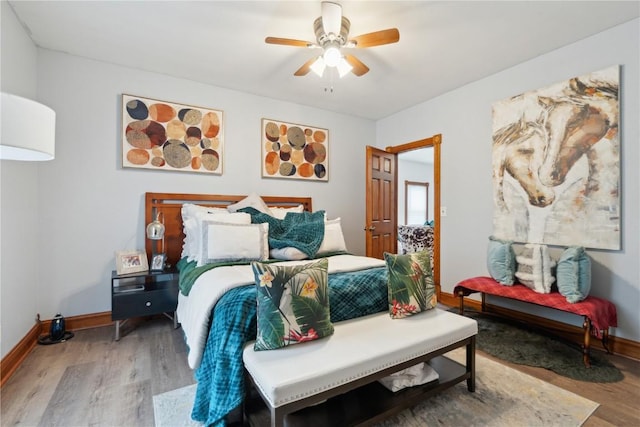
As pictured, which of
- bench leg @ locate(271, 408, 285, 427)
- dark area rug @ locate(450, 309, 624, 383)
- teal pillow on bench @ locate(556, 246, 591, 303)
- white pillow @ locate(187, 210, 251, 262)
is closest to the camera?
bench leg @ locate(271, 408, 285, 427)

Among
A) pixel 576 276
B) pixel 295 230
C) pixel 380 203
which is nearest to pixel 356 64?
pixel 295 230

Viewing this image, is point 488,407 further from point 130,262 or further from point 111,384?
point 130,262

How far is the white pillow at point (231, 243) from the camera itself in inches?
100.0

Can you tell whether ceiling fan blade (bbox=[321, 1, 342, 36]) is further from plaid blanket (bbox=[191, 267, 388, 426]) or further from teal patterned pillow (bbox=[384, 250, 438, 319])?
plaid blanket (bbox=[191, 267, 388, 426])

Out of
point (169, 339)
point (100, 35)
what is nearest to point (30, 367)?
point (169, 339)

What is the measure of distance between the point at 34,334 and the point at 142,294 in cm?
96

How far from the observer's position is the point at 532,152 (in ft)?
9.65

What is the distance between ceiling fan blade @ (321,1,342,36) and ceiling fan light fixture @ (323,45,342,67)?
0.33 feet

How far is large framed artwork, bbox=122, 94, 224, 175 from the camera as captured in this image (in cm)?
310

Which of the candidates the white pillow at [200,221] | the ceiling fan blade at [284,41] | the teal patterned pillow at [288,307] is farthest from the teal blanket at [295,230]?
the ceiling fan blade at [284,41]

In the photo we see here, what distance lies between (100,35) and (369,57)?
2.42 meters

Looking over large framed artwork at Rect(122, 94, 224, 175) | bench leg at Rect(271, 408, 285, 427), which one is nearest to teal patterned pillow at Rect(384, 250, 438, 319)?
bench leg at Rect(271, 408, 285, 427)

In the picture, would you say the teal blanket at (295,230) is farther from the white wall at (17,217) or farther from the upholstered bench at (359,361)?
the white wall at (17,217)

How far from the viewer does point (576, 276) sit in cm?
239
